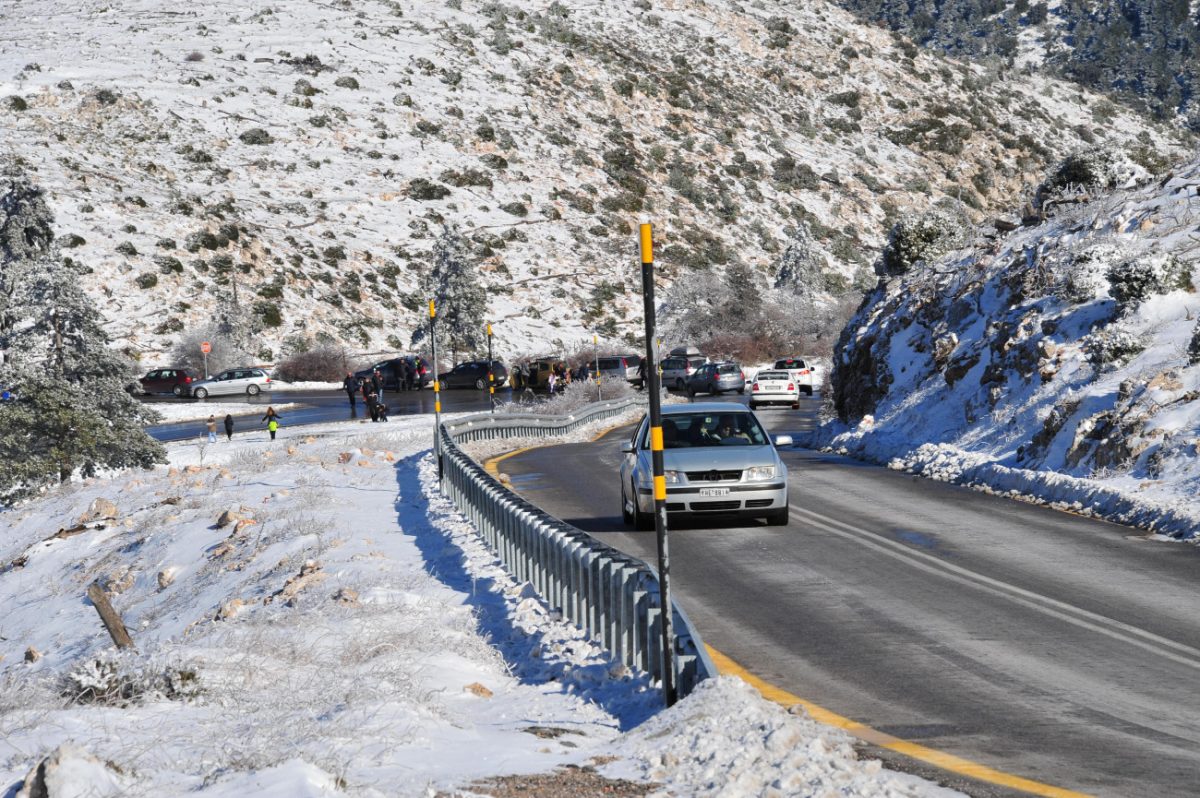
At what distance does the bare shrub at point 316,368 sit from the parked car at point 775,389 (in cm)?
2997

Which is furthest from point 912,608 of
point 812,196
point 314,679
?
point 812,196

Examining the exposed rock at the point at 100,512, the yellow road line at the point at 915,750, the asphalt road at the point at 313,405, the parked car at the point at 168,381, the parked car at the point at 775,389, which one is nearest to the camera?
the yellow road line at the point at 915,750

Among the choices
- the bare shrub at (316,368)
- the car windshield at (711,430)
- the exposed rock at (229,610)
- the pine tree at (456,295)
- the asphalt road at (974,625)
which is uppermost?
the pine tree at (456,295)

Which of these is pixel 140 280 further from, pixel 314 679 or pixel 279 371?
pixel 314 679

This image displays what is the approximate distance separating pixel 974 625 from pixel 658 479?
13.2 feet

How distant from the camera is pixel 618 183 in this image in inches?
4080

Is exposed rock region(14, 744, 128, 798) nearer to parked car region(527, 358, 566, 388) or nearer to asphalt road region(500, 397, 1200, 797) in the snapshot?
asphalt road region(500, 397, 1200, 797)

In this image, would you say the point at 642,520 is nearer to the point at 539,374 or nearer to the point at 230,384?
the point at 539,374

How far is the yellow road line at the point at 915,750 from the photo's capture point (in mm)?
6484

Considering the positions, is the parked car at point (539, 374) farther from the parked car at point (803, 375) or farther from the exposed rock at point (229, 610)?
the exposed rock at point (229, 610)

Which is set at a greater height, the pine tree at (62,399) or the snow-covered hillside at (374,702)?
the pine tree at (62,399)

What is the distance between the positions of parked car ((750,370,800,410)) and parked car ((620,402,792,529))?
31.8 m

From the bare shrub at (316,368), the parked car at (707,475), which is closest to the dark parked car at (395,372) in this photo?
the bare shrub at (316,368)

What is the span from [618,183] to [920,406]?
7834cm
